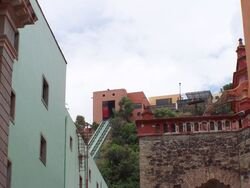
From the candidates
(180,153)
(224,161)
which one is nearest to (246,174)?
(224,161)

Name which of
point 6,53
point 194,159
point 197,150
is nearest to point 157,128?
point 197,150

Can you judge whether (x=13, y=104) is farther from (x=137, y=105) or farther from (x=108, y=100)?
(x=108, y=100)

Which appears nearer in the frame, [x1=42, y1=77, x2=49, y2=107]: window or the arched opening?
the arched opening

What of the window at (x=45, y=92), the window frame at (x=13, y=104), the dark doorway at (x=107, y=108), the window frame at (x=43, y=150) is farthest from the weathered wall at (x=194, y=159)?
the dark doorway at (x=107, y=108)

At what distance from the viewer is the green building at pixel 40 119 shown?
2212 centimetres

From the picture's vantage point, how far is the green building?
72.6 ft

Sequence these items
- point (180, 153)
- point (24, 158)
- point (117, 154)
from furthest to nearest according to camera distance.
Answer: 1. point (117, 154)
2. point (180, 153)
3. point (24, 158)

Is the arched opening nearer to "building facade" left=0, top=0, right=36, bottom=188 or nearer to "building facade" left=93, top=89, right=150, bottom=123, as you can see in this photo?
"building facade" left=0, top=0, right=36, bottom=188

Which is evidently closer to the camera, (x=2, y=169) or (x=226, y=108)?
(x=2, y=169)

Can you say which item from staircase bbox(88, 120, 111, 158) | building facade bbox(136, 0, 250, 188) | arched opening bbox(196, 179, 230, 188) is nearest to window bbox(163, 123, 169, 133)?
building facade bbox(136, 0, 250, 188)

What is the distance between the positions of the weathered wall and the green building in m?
3.78

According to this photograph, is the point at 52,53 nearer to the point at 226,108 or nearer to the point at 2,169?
the point at 226,108

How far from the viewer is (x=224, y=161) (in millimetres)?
23641

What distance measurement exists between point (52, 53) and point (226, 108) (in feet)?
34.9
